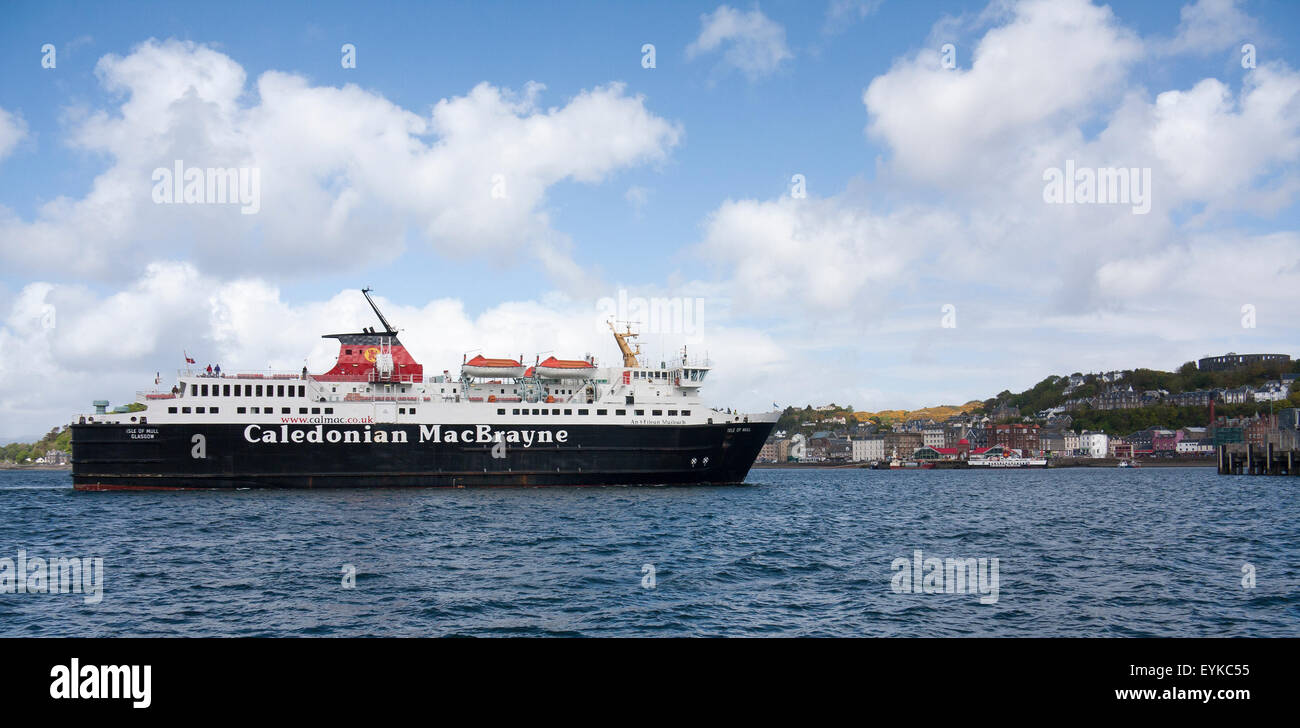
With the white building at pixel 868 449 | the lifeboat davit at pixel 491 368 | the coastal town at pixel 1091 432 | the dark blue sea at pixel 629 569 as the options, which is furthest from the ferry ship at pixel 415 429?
the white building at pixel 868 449

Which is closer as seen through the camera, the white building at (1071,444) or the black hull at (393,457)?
the black hull at (393,457)

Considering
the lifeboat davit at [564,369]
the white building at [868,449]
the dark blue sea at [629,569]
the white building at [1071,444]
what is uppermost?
the lifeboat davit at [564,369]

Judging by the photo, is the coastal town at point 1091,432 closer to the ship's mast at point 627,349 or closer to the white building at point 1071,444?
the white building at point 1071,444

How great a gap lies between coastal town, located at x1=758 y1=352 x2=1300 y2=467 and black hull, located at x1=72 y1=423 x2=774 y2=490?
338 feet

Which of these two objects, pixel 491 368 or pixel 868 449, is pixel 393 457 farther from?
pixel 868 449

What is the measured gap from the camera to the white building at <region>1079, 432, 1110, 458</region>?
5792 inches

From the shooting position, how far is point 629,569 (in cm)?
1823

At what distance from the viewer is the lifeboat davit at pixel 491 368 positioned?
44.5 m

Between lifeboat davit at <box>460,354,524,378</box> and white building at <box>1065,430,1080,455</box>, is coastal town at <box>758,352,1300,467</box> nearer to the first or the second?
white building at <box>1065,430,1080,455</box>

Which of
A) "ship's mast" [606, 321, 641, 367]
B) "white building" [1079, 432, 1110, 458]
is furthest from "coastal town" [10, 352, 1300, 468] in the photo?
"ship's mast" [606, 321, 641, 367]

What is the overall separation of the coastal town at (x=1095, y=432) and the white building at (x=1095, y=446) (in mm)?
170
